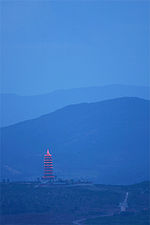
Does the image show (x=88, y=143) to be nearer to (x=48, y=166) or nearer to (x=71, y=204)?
(x=48, y=166)

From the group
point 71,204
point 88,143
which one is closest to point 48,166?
point 71,204

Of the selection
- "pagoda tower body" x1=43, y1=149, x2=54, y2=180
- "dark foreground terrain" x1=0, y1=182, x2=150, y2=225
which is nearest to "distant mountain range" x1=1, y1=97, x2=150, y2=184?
"pagoda tower body" x1=43, y1=149, x2=54, y2=180

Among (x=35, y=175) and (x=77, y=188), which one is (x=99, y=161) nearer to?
(x=35, y=175)

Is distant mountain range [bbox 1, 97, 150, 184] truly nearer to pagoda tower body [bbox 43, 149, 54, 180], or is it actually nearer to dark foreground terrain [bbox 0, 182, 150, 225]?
pagoda tower body [bbox 43, 149, 54, 180]

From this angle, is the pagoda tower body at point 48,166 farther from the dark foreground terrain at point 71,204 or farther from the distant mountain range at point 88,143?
the distant mountain range at point 88,143

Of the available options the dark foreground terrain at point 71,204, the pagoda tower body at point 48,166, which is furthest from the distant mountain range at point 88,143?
the dark foreground terrain at point 71,204
